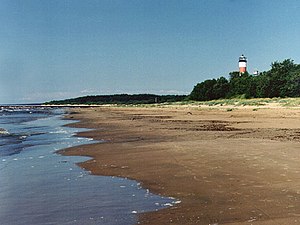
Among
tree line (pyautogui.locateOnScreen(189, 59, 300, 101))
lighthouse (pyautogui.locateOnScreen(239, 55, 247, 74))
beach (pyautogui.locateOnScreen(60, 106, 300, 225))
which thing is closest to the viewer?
beach (pyautogui.locateOnScreen(60, 106, 300, 225))

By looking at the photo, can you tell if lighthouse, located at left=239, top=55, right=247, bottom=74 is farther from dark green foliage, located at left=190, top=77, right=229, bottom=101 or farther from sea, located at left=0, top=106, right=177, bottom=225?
sea, located at left=0, top=106, right=177, bottom=225

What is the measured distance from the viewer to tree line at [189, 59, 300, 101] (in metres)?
61.9

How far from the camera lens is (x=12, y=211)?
5.23 meters

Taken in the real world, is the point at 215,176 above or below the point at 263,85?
below

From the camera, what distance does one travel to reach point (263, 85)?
65.1m

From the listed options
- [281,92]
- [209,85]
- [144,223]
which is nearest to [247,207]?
[144,223]

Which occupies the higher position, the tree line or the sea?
the tree line

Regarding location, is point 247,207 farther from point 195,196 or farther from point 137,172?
point 137,172

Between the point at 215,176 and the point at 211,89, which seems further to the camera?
the point at 211,89

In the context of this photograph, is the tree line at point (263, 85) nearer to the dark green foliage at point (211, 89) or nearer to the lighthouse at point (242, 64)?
the dark green foliage at point (211, 89)

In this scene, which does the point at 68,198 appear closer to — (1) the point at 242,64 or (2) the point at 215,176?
(2) the point at 215,176

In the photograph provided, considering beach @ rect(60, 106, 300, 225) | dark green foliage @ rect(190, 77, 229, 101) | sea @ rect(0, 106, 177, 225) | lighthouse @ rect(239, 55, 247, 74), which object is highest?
lighthouse @ rect(239, 55, 247, 74)

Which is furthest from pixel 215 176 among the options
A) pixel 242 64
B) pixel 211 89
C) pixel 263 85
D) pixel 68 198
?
pixel 242 64

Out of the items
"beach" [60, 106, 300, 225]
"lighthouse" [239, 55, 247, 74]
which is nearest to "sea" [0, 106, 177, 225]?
"beach" [60, 106, 300, 225]
